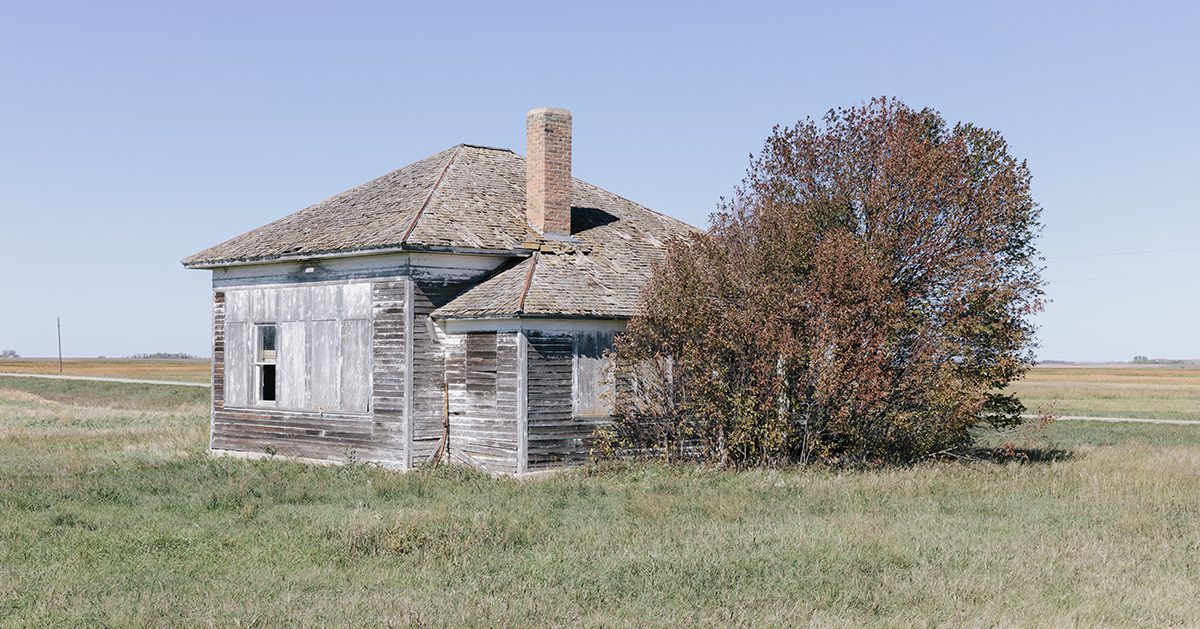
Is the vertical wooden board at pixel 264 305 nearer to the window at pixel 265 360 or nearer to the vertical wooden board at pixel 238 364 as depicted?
the window at pixel 265 360

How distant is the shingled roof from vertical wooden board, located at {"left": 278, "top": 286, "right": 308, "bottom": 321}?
732 mm

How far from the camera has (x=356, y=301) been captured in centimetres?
2133

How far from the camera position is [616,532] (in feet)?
43.2

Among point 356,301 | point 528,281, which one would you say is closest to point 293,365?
point 356,301

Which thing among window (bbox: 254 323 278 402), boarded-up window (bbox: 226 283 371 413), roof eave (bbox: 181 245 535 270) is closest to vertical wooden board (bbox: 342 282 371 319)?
boarded-up window (bbox: 226 283 371 413)

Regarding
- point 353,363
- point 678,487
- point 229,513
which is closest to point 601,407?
point 678,487

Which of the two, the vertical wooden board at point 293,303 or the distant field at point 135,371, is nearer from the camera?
the vertical wooden board at point 293,303

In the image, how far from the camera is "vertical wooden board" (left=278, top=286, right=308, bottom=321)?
73.0ft

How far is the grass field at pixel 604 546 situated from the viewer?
31.6 ft

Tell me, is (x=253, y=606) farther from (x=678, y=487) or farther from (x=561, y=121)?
(x=561, y=121)

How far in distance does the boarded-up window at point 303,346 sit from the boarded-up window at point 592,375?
3.93m

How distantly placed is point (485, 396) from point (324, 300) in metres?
4.04

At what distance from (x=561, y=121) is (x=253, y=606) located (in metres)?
14.6

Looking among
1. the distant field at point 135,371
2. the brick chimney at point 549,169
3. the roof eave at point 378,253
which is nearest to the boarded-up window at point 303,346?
the roof eave at point 378,253
